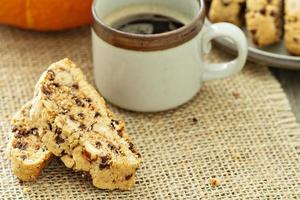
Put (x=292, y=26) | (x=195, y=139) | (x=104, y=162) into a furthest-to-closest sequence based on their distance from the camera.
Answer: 1. (x=292, y=26)
2. (x=195, y=139)
3. (x=104, y=162)

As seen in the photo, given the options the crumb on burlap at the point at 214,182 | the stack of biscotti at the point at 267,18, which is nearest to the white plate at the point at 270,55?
the stack of biscotti at the point at 267,18

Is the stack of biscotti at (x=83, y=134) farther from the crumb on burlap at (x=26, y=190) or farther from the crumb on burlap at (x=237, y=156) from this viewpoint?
the crumb on burlap at (x=237, y=156)

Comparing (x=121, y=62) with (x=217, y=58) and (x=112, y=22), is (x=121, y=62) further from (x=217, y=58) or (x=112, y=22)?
(x=217, y=58)

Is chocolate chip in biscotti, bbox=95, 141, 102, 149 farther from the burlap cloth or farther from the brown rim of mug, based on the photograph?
the brown rim of mug

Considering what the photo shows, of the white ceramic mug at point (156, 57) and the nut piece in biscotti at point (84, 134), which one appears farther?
the white ceramic mug at point (156, 57)

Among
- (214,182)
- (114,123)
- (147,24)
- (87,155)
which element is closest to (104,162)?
(87,155)

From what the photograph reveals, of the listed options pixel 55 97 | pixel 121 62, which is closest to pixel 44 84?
pixel 55 97

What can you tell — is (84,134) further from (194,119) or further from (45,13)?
(45,13)
